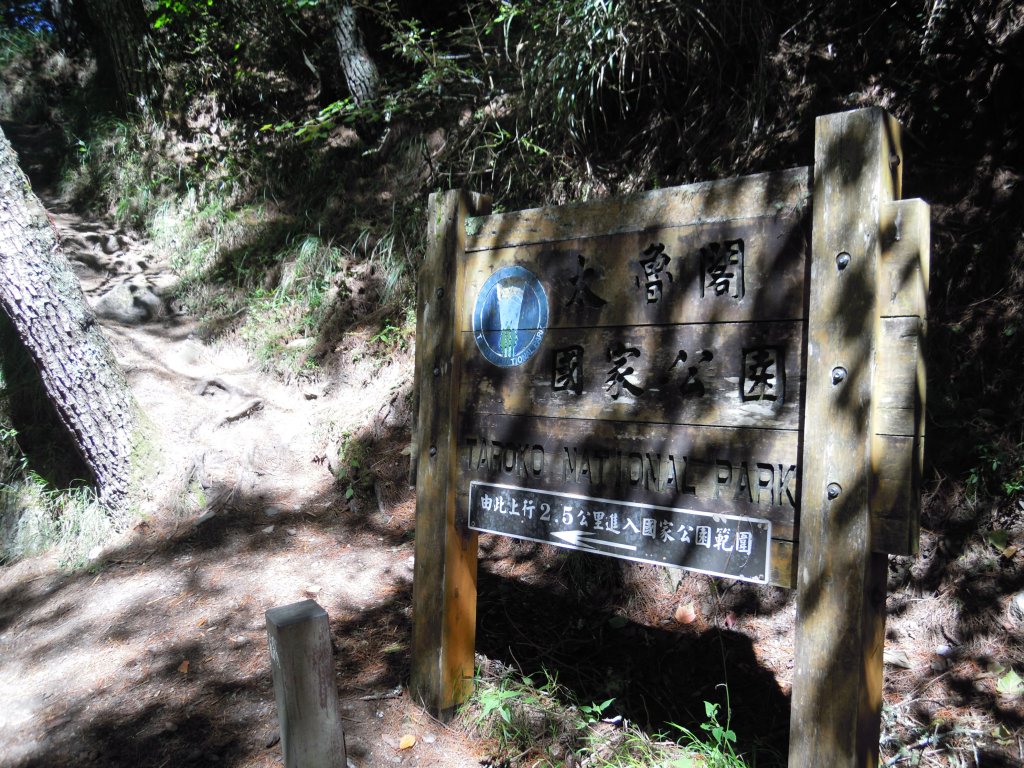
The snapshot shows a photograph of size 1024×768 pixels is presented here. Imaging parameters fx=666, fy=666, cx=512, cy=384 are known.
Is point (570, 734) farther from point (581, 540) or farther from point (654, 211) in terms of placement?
point (654, 211)

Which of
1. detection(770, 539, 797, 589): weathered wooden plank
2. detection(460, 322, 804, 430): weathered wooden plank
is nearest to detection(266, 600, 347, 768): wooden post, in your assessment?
detection(460, 322, 804, 430): weathered wooden plank

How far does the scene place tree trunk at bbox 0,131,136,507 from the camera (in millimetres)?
4781

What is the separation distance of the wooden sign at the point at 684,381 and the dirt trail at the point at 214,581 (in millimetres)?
746

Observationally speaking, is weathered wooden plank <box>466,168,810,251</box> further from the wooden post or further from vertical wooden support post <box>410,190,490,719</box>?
the wooden post

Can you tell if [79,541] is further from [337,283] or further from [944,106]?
[944,106]

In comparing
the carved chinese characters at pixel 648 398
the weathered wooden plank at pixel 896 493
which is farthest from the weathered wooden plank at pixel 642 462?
the weathered wooden plank at pixel 896 493

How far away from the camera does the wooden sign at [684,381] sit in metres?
1.94

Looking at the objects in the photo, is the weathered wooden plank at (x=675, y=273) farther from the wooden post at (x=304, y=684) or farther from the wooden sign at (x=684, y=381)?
the wooden post at (x=304, y=684)

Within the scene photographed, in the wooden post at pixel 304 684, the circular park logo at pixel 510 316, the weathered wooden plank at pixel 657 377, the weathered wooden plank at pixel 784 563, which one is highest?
the circular park logo at pixel 510 316

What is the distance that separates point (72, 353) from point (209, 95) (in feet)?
17.4

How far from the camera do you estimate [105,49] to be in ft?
32.5

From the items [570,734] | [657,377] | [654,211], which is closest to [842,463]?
[657,377]

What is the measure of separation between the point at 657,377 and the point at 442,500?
3.75 feet

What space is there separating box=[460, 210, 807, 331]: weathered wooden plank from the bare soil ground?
5.47ft
